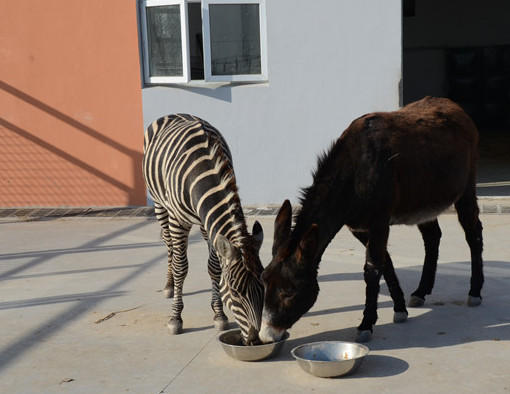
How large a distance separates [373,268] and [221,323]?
4.06 ft

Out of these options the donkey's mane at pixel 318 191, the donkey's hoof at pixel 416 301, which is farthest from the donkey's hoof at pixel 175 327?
the donkey's hoof at pixel 416 301

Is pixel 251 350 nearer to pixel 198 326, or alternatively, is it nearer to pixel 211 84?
pixel 198 326

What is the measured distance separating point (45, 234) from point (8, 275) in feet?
5.42

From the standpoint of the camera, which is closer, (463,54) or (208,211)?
(208,211)

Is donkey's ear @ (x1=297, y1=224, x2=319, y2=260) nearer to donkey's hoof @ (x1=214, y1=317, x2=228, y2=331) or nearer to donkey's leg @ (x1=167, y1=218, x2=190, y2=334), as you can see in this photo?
donkey's hoof @ (x1=214, y1=317, x2=228, y2=331)

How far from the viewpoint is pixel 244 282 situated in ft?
14.8

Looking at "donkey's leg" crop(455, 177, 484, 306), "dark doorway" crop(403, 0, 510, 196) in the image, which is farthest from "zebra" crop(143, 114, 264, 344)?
"dark doorway" crop(403, 0, 510, 196)

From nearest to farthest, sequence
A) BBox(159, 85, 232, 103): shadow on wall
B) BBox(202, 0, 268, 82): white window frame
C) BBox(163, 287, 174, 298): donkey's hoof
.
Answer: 1. BBox(163, 287, 174, 298): donkey's hoof
2. BBox(202, 0, 268, 82): white window frame
3. BBox(159, 85, 232, 103): shadow on wall

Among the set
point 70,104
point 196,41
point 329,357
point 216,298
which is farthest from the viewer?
point 70,104

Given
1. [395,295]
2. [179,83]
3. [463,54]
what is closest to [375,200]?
[395,295]

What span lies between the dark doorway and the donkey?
12347 millimetres

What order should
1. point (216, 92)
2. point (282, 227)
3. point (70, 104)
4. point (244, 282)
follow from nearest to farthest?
point (244, 282), point (282, 227), point (216, 92), point (70, 104)

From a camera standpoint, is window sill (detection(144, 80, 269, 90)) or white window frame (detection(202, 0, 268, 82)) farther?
window sill (detection(144, 80, 269, 90))

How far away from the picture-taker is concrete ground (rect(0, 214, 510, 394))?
14.9ft
